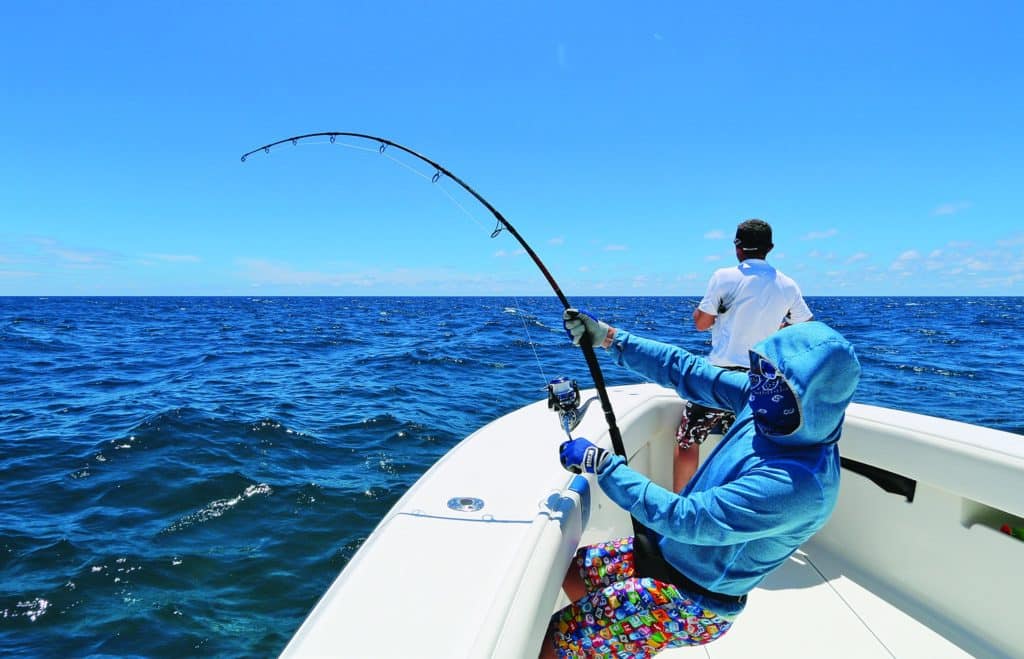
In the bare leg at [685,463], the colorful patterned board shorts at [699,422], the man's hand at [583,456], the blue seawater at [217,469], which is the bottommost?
the blue seawater at [217,469]

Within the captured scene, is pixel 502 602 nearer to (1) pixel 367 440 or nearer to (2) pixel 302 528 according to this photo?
(2) pixel 302 528

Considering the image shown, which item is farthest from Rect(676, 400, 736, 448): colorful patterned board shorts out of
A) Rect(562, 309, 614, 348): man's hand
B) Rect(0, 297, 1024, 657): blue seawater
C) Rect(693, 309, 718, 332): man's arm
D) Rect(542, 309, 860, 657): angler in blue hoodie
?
Rect(0, 297, 1024, 657): blue seawater

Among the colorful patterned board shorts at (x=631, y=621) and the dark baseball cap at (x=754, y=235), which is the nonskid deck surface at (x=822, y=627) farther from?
the dark baseball cap at (x=754, y=235)

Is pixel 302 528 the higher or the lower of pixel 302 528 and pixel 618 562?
the lower

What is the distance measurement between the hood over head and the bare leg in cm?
165

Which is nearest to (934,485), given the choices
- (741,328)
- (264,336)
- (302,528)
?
(741,328)

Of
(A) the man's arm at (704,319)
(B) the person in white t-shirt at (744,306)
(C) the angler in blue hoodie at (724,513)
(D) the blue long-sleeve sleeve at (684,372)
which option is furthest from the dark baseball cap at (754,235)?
(C) the angler in blue hoodie at (724,513)

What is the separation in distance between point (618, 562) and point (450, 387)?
7.00 m

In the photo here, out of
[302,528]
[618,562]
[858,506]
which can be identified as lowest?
[302,528]

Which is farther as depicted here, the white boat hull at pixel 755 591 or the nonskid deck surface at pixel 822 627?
the nonskid deck surface at pixel 822 627

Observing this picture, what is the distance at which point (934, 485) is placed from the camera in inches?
83.0

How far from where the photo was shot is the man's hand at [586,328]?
192 centimetres

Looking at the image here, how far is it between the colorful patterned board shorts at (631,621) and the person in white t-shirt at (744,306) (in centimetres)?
131

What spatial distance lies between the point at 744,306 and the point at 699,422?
2.03ft
